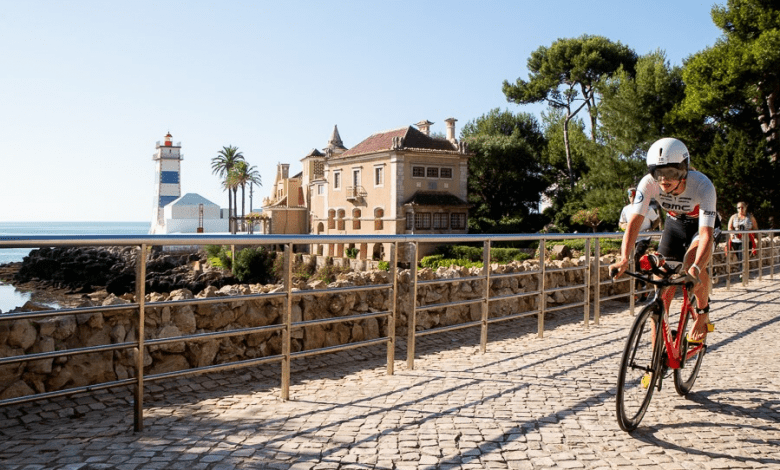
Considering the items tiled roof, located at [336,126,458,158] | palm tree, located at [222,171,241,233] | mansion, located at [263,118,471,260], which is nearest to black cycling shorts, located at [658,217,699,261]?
mansion, located at [263,118,471,260]

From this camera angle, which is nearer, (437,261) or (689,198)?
(689,198)

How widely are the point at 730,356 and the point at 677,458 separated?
3374mm

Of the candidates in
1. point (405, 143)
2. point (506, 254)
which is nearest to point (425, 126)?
point (405, 143)

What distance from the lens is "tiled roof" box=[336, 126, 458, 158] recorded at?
57.3 meters

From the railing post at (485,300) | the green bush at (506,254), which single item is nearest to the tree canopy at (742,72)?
the green bush at (506,254)

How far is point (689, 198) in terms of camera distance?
459 centimetres

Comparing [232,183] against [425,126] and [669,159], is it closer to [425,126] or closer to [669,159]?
[425,126]

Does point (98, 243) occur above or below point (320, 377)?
above

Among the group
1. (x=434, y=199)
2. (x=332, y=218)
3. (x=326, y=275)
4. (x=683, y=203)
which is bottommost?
(x=326, y=275)

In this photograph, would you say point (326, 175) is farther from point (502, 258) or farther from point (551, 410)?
point (551, 410)

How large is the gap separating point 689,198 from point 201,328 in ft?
15.8

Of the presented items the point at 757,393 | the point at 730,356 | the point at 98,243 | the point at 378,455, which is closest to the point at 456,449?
the point at 378,455

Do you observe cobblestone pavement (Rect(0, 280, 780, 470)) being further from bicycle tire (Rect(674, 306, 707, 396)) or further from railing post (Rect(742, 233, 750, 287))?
railing post (Rect(742, 233, 750, 287))

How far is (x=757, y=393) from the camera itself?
16.7 feet
